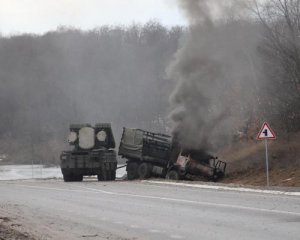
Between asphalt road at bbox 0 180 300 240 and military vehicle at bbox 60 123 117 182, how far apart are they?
1025cm

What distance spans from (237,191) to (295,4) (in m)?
15.3

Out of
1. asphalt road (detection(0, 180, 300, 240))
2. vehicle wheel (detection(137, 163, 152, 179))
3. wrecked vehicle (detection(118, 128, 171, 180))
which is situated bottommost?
asphalt road (detection(0, 180, 300, 240))

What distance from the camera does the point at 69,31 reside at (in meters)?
123

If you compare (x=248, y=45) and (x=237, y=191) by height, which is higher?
(x=248, y=45)

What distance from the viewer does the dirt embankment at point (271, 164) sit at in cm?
2581

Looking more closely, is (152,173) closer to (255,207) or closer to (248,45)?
(248,45)

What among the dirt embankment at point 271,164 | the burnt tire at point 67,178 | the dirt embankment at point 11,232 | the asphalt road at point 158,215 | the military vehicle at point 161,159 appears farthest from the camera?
the burnt tire at point 67,178

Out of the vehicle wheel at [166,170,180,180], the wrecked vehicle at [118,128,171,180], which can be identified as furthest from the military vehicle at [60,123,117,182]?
the vehicle wheel at [166,170,180,180]

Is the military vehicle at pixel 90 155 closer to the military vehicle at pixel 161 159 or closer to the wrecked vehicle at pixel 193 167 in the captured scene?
the military vehicle at pixel 161 159

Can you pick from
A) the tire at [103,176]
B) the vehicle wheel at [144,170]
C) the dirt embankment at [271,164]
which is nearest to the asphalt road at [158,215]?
the dirt embankment at [271,164]

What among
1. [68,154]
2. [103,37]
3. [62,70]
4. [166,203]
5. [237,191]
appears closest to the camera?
[166,203]

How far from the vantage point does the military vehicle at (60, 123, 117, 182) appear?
1193 inches

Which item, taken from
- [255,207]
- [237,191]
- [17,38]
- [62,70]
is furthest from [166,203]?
[17,38]

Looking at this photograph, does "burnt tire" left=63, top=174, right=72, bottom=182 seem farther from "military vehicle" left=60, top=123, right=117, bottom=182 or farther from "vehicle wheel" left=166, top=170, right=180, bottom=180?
"vehicle wheel" left=166, top=170, right=180, bottom=180
